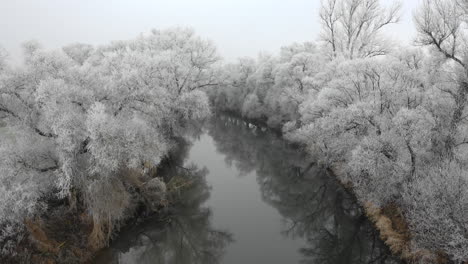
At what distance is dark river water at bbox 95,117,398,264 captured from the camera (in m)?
17.6

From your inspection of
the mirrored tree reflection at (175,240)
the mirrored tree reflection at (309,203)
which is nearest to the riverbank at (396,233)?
the mirrored tree reflection at (309,203)

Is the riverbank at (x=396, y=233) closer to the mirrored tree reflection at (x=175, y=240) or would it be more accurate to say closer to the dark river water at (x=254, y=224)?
the dark river water at (x=254, y=224)

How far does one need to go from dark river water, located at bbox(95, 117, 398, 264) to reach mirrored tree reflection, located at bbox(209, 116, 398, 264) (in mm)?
59

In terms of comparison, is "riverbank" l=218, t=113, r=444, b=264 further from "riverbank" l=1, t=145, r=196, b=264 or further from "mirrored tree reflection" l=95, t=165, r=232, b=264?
"riverbank" l=1, t=145, r=196, b=264

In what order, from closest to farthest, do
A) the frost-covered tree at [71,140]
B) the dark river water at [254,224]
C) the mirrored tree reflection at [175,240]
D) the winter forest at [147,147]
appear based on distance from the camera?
the winter forest at [147,147], the frost-covered tree at [71,140], the mirrored tree reflection at [175,240], the dark river water at [254,224]

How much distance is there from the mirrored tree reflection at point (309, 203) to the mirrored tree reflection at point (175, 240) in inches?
196

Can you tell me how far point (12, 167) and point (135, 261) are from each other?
7823 millimetres

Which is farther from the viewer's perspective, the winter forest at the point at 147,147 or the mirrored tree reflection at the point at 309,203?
the mirrored tree reflection at the point at 309,203

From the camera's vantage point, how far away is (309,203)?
2395 cm

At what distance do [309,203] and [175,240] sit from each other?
1065 cm

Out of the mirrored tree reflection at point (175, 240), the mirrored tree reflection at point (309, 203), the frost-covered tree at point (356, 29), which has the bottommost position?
the mirrored tree reflection at point (175, 240)

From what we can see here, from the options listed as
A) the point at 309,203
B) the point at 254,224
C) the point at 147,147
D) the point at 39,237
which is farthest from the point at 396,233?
the point at 39,237

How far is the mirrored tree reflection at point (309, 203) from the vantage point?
1803 centimetres

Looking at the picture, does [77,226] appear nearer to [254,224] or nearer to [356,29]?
[254,224]
